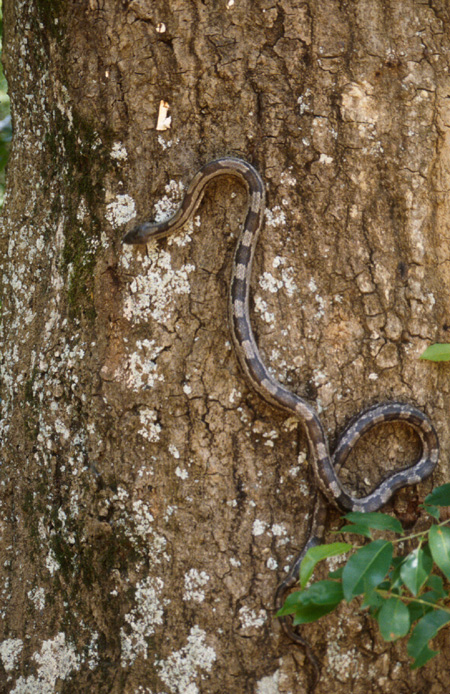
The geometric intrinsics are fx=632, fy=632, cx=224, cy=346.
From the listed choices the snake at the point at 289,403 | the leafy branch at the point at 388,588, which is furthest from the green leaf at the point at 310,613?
the snake at the point at 289,403

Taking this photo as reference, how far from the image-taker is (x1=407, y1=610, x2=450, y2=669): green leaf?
221 cm

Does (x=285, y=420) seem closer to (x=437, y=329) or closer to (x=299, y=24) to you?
(x=437, y=329)

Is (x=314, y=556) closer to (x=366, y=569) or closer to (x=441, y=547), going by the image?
(x=366, y=569)

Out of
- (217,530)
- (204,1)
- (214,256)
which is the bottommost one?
(217,530)

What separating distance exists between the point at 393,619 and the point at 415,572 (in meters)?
0.19

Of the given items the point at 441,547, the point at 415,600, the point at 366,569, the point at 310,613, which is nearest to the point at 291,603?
the point at 310,613

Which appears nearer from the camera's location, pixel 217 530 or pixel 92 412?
pixel 217 530

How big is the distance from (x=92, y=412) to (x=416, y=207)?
74.3 inches

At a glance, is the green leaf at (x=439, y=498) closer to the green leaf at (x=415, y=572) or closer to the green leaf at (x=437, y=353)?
the green leaf at (x=415, y=572)

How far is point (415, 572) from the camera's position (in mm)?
2129

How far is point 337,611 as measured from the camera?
2.83 m

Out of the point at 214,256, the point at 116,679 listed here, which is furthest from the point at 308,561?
the point at 214,256

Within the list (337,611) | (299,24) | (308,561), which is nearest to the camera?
(308,561)

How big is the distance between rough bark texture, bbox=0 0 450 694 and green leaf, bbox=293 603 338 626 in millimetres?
466
